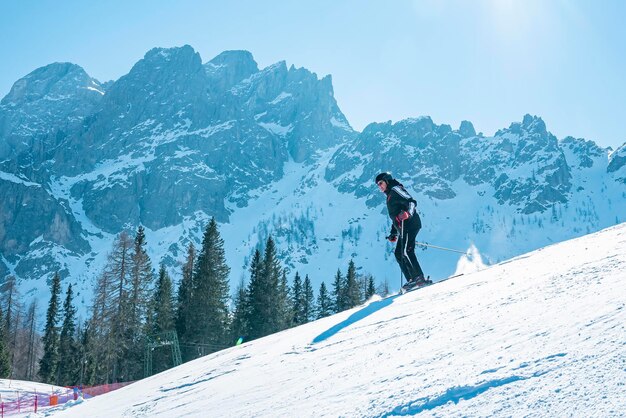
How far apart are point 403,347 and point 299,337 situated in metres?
3.58

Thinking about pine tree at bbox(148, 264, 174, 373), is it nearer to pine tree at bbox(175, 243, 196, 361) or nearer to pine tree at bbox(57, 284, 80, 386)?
pine tree at bbox(175, 243, 196, 361)

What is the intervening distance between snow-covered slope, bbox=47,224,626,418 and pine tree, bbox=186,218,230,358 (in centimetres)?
3395

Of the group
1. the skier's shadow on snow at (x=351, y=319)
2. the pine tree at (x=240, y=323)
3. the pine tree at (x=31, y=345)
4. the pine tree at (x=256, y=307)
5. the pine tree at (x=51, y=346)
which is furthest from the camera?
the pine tree at (x=31, y=345)

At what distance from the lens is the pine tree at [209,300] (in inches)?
1711

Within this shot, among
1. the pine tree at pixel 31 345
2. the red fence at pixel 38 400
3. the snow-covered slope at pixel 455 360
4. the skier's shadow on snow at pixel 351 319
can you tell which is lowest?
the snow-covered slope at pixel 455 360

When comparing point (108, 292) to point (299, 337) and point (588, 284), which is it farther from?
point (588, 284)

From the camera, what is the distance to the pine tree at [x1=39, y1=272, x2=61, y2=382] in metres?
55.8

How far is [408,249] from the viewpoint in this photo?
40.2ft

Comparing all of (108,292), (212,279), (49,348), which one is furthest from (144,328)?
(49,348)

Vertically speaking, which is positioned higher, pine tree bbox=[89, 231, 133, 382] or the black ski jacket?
pine tree bbox=[89, 231, 133, 382]

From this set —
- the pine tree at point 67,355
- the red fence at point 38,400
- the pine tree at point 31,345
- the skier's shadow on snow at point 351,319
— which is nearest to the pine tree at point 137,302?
the red fence at point 38,400

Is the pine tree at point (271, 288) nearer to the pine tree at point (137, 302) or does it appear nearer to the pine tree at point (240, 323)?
the pine tree at point (240, 323)

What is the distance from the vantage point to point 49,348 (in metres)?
56.7

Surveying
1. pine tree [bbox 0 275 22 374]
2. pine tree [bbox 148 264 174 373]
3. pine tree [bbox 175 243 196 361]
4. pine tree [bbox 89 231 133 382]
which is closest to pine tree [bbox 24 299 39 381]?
pine tree [bbox 0 275 22 374]
